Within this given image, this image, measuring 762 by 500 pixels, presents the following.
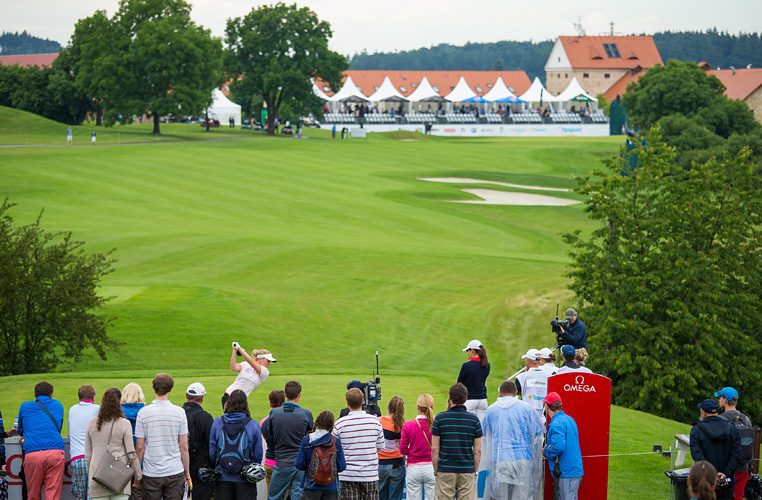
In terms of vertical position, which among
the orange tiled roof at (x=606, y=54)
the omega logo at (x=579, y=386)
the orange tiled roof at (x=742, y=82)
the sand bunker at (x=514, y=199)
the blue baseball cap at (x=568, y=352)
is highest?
the orange tiled roof at (x=606, y=54)

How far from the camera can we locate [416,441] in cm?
945

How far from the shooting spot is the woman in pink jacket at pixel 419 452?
9.45m

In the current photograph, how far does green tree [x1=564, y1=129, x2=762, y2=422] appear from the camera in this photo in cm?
2120

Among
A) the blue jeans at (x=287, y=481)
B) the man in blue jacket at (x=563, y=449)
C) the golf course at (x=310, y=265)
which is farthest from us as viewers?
the golf course at (x=310, y=265)

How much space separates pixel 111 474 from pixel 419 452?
338cm

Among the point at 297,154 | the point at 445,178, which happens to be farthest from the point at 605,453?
the point at 297,154

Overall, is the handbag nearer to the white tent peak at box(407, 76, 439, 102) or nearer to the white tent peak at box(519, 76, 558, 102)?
the white tent peak at box(407, 76, 439, 102)

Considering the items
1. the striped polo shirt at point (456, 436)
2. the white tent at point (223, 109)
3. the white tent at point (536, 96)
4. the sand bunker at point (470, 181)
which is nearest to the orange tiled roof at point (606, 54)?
the white tent at point (536, 96)

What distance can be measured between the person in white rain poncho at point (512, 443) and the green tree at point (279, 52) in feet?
252

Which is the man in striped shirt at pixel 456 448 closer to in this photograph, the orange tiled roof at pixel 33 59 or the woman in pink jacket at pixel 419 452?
the woman in pink jacket at pixel 419 452

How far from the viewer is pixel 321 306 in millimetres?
27672

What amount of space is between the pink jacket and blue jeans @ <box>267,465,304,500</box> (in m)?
1.22

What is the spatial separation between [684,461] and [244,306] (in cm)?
1796

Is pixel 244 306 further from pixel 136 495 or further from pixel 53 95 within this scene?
pixel 53 95
